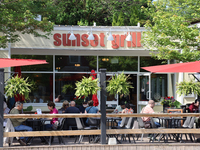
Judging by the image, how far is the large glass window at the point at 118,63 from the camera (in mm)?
14781

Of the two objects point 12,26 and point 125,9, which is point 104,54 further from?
point 125,9

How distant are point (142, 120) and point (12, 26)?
6177 mm

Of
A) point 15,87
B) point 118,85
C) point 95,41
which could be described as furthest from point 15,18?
point 118,85

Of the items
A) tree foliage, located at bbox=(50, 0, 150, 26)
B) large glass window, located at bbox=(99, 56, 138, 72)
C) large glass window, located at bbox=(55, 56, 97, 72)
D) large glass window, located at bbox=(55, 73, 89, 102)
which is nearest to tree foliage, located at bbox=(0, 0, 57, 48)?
large glass window, located at bbox=(55, 56, 97, 72)

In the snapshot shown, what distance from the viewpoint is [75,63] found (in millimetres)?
14531

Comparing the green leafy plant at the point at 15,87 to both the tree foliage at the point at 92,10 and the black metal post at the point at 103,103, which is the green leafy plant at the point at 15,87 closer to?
the black metal post at the point at 103,103

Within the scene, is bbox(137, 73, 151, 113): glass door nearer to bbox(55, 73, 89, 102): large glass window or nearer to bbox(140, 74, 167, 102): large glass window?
bbox(140, 74, 167, 102): large glass window

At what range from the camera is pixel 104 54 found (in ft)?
48.1

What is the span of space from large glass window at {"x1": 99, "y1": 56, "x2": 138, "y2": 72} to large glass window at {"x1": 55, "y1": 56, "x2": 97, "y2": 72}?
1.53 feet

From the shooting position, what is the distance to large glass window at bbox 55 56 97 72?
47.4 feet

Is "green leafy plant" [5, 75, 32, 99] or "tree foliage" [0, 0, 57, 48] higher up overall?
"tree foliage" [0, 0, 57, 48]

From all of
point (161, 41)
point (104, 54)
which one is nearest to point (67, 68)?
point (104, 54)

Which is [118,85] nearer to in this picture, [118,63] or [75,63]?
[75,63]

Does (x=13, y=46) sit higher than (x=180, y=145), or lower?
higher
